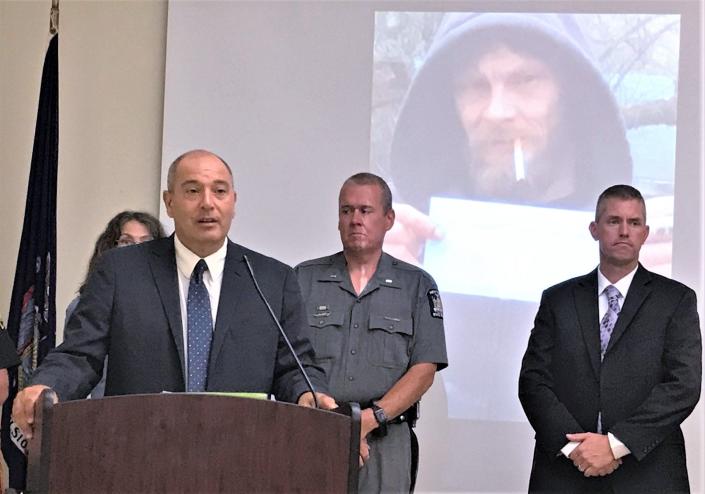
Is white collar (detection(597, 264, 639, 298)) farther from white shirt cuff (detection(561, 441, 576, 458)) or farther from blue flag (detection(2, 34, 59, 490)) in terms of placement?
blue flag (detection(2, 34, 59, 490))

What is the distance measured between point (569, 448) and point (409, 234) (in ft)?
4.77

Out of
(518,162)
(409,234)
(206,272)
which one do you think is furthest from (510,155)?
(206,272)

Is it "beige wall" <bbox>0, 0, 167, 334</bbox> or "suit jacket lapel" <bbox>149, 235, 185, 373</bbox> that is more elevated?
"beige wall" <bbox>0, 0, 167, 334</bbox>

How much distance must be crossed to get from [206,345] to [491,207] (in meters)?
2.47

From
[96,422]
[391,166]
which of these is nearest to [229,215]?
[96,422]

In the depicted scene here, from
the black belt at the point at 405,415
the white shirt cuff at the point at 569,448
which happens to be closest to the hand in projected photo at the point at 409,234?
the black belt at the point at 405,415

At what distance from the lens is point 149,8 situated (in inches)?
201

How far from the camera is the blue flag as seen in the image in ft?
14.7

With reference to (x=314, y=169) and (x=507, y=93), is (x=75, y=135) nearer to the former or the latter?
(x=314, y=169)

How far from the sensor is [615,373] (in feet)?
12.0

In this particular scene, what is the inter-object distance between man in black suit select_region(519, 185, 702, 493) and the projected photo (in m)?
0.80

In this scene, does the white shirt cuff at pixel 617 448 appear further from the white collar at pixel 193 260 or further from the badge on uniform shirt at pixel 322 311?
the white collar at pixel 193 260

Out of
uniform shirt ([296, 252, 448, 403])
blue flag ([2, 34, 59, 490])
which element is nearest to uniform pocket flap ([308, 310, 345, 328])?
uniform shirt ([296, 252, 448, 403])

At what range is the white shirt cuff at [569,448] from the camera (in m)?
3.56
